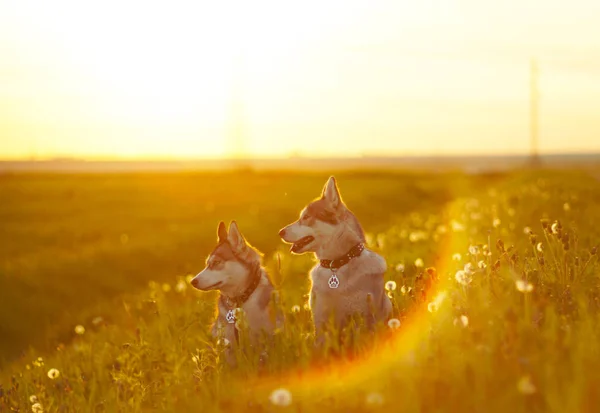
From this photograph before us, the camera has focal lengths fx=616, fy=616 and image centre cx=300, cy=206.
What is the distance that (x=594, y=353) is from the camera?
4.10 metres

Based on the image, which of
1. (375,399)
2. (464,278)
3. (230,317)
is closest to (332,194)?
(464,278)

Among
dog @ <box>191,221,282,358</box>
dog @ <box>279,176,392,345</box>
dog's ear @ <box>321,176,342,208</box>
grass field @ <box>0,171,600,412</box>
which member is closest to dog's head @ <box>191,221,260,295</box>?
dog @ <box>191,221,282,358</box>

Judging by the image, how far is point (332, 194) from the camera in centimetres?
664

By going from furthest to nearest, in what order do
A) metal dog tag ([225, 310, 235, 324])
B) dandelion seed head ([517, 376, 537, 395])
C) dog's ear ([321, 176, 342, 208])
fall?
metal dog tag ([225, 310, 235, 324]), dog's ear ([321, 176, 342, 208]), dandelion seed head ([517, 376, 537, 395])

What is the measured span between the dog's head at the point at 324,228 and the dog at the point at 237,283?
2.34ft

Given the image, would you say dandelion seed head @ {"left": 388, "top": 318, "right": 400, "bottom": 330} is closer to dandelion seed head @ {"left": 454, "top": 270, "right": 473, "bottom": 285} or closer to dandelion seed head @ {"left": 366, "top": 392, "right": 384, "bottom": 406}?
dandelion seed head @ {"left": 454, "top": 270, "right": 473, "bottom": 285}

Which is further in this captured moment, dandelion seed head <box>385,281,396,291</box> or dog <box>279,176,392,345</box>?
dandelion seed head <box>385,281,396,291</box>

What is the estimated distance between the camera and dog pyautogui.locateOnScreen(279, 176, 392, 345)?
6.63 meters

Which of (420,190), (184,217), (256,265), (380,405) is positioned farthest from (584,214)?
(420,190)

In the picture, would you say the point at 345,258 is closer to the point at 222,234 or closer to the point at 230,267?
the point at 230,267

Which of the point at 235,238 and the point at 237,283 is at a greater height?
the point at 235,238

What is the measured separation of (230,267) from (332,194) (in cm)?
147

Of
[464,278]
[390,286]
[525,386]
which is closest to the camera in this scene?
[525,386]

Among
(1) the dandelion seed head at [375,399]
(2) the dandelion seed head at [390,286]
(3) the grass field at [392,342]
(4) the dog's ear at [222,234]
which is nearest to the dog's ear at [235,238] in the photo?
(4) the dog's ear at [222,234]
